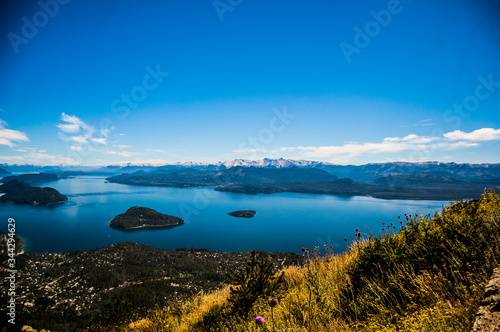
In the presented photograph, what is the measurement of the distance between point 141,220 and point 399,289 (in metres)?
164

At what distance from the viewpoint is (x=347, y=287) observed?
5070 mm

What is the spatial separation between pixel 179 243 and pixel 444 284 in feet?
394

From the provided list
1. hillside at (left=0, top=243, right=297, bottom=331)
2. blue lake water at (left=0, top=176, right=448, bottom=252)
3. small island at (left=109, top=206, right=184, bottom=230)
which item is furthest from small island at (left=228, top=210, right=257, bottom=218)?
hillside at (left=0, top=243, right=297, bottom=331)

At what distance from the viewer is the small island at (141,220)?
452ft

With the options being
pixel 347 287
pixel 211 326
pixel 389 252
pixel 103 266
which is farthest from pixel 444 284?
pixel 103 266

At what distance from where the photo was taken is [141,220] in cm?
14588

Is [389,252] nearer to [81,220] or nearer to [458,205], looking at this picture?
[458,205]

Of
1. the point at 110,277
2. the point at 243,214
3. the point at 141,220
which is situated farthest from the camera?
the point at 243,214

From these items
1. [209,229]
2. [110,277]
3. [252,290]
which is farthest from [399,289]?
[209,229]

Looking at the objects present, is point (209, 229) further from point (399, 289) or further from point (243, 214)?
point (399, 289)

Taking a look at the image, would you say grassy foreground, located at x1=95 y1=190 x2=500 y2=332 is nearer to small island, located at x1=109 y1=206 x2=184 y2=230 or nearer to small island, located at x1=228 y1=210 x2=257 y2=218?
small island, located at x1=109 y1=206 x2=184 y2=230

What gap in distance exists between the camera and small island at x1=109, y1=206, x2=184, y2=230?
138 m

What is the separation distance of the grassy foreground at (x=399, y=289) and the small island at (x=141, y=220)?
15179cm

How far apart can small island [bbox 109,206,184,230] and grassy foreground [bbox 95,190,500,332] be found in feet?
498
